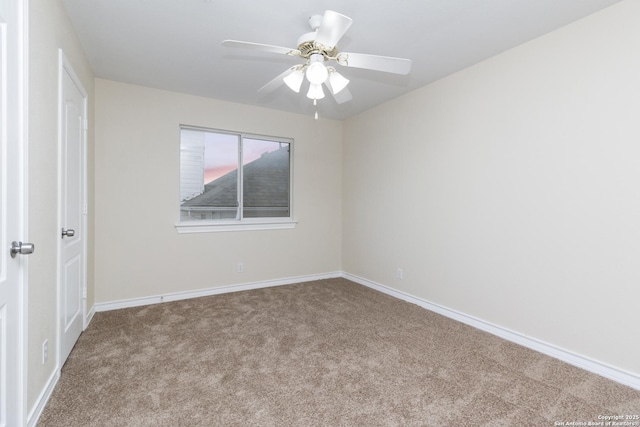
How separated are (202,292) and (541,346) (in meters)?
3.48

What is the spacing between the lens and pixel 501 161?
9.09 ft

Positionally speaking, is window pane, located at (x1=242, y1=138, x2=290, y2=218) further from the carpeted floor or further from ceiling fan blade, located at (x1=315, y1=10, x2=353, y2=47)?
ceiling fan blade, located at (x1=315, y1=10, x2=353, y2=47)

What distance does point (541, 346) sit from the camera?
2496 mm

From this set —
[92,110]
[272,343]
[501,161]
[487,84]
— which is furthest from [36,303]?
[487,84]

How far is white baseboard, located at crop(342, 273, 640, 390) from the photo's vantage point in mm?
2084

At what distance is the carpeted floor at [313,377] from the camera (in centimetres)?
174

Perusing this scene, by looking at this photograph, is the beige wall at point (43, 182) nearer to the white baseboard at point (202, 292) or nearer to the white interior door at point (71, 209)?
the white interior door at point (71, 209)

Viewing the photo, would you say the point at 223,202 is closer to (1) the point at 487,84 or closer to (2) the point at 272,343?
(2) the point at 272,343

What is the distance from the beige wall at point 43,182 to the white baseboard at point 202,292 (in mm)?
1512

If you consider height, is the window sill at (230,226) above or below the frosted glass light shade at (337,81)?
below

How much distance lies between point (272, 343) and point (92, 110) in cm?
288

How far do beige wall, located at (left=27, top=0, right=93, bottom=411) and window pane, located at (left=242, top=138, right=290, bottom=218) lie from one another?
2.34m

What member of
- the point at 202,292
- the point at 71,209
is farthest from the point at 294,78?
the point at 202,292

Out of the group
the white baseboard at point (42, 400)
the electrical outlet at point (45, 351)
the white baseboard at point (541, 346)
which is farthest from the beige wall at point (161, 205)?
the white baseboard at point (541, 346)
